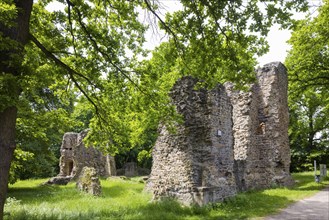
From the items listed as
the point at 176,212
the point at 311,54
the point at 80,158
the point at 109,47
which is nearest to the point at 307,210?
the point at 176,212

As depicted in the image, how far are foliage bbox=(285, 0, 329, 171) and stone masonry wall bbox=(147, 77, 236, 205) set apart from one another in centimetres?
413

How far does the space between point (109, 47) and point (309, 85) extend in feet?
52.5

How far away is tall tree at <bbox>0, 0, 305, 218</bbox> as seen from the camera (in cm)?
551

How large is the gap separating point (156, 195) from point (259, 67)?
10953 mm

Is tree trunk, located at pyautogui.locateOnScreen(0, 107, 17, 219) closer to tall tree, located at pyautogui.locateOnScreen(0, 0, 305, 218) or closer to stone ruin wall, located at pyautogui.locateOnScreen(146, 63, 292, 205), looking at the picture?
tall tree, located at pyautogui.locateOnScreen(0, 0, 305, 218)

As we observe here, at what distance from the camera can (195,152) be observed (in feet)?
35.6

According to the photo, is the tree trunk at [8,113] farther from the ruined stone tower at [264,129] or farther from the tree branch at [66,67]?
the ruined stone tower at [264,129]

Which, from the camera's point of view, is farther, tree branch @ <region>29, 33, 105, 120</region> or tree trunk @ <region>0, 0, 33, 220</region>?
tree branch @ <region>29, 33, 105, 120</region>

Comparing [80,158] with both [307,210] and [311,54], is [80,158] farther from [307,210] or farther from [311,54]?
[307,210]

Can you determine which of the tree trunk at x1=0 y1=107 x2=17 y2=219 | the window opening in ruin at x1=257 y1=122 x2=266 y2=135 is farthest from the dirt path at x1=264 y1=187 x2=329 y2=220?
the tree trunk at x1=0 y1=107 x2=17 y2=219

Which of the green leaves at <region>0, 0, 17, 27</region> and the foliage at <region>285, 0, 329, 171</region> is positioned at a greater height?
the foliage at <region>285, 0, 329, 171</region>

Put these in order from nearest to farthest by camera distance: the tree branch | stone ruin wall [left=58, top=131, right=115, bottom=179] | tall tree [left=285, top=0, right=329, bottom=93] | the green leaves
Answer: the green leaves → the tree branch → tall tree [left=285, top=0, right=329, bottom=93] → stone ruin wall [left=58, top=131, right=115, bottom=179]

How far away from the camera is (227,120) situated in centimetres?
1217

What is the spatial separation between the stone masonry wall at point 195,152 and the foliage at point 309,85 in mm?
4129
